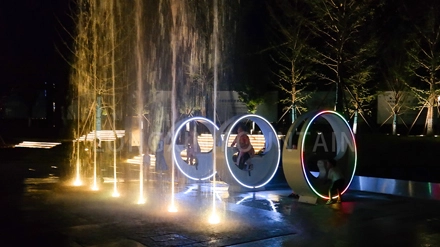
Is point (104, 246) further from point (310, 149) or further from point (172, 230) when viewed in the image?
point (310, 149)

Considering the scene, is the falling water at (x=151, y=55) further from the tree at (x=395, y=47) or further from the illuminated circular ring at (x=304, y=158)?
the illuminated circular ring at (x=304, y=158)

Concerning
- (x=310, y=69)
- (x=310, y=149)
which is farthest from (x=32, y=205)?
(x=310, y=69)

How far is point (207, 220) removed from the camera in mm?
9852

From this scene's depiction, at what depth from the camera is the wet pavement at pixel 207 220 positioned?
8.37m

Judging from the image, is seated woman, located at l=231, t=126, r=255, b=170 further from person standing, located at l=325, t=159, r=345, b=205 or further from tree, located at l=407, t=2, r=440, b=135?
tree, located at l=407, t=2, r=440, b=135

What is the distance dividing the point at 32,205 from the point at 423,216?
8.23 meters

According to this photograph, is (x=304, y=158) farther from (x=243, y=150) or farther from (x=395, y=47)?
(x=395, y=47)

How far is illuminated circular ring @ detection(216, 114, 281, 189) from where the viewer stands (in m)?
14.0

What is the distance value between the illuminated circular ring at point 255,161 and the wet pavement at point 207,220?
1.92 ft

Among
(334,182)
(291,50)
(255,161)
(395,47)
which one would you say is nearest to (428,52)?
(395,47)

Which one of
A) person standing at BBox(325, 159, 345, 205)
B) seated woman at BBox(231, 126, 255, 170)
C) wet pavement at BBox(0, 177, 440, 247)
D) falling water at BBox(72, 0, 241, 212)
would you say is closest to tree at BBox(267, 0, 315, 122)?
falling water at BBox(72, 0, 241, 212)

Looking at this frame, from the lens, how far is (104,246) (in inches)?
313

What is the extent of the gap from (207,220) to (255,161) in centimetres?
553

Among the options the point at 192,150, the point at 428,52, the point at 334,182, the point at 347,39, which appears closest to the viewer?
the point at 334,182
